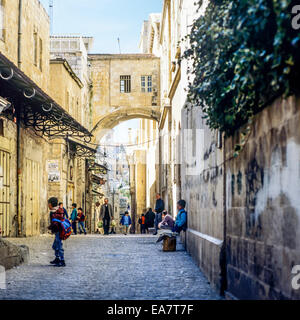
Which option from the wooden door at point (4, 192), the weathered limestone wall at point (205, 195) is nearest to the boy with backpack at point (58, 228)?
the weathered limestone wall at point (205, 195)

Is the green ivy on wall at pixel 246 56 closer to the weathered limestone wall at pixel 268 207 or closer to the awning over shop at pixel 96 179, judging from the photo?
the weathered limestone wall at pixel 268 207

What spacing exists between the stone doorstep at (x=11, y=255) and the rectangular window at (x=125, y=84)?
2929 cm

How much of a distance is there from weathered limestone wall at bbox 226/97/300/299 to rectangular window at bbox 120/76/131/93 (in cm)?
3353

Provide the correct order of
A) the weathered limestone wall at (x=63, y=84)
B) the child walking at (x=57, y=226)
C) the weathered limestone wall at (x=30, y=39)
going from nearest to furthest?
1. the child walking at (x=57, y=226)
2. the weathered limestone wall at (x=30, y=39)
3. the weathered limestone wall at (x=63, y=84)

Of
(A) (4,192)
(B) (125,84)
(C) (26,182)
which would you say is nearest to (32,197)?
(C) (26,182)

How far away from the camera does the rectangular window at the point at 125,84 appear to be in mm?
39875

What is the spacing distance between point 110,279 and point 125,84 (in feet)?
104

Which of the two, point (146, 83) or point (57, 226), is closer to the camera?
point (57, 226)

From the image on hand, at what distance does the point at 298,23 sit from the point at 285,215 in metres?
1.52

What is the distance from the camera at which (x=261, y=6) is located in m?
3.79

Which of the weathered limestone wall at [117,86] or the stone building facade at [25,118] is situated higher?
the weathered limestone wall at [117,86]

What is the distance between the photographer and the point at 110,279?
8984 mm

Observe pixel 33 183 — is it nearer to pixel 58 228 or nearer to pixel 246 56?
pixel 58 228
